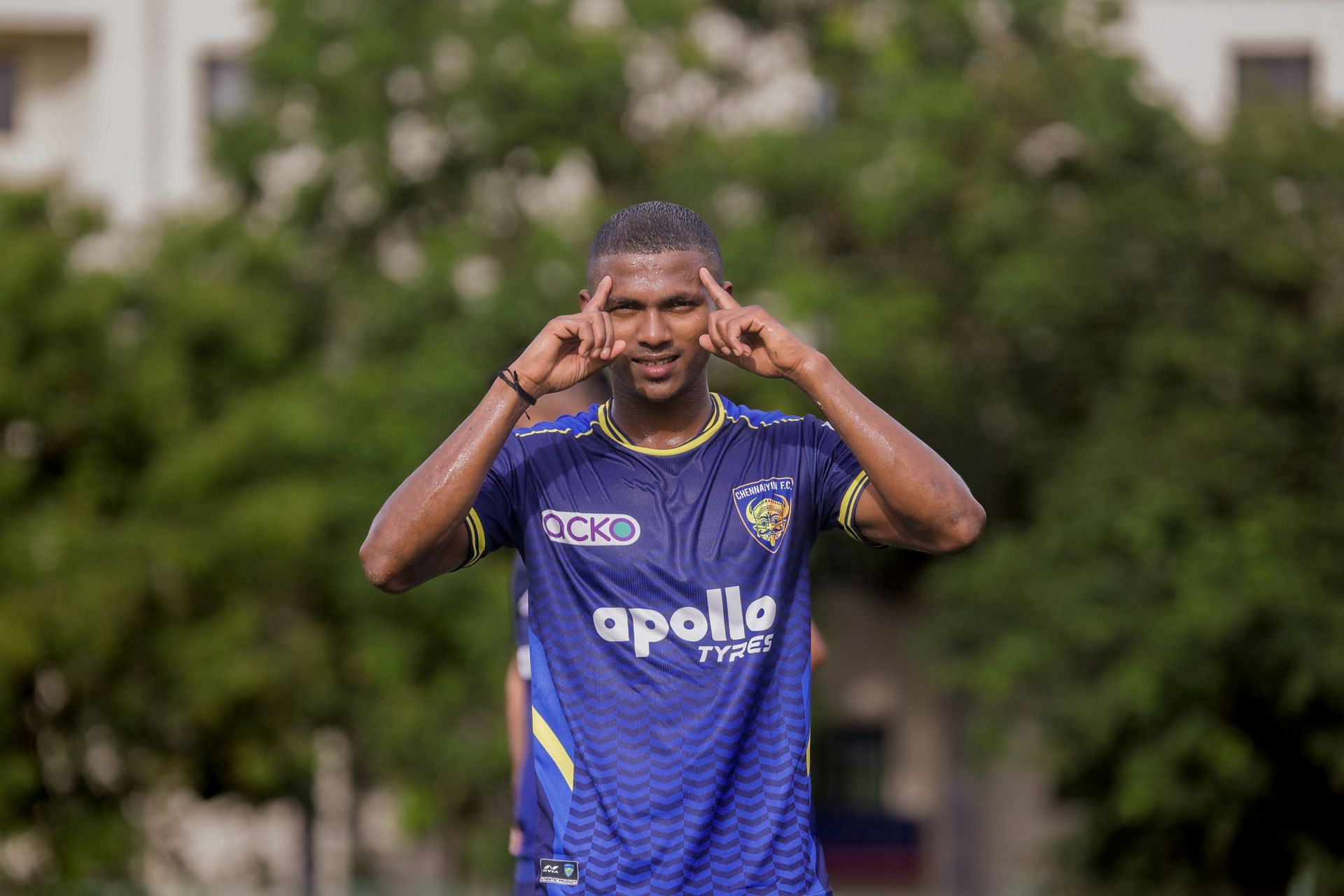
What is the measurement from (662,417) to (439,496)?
507 millimetres

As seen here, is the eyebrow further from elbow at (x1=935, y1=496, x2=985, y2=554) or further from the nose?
elbow at (x1=935, y1=496, x2=985, y2=554)

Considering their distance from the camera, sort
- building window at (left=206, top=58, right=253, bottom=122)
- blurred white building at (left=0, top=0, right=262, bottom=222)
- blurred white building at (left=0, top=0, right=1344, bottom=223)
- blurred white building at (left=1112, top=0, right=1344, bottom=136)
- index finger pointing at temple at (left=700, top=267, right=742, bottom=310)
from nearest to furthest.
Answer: index finger pointing at temple at (left=700, top=267, right=742, bottom=310), blurred white building at (left=1112, top=0, right=1344, bottom=136), blurred white building at (left=0, top=0, right=1344, bottom=223), blurred white building at (left=0, top=0, right=262, bottom=222), building window at (left=206, top=58, right=253, bottom=122)

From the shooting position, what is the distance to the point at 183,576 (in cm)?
1894

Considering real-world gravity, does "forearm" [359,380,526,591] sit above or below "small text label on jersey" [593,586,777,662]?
above

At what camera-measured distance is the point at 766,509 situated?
3.55 metres

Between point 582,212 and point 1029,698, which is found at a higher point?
point 582,212

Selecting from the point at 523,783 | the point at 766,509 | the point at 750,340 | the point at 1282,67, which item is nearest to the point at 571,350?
the point at 750,340

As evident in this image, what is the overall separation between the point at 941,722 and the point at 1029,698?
6.56 metres

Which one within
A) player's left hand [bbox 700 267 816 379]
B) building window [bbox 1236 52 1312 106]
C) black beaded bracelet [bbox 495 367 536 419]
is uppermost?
building window [bbox 1236 52 1312 106]

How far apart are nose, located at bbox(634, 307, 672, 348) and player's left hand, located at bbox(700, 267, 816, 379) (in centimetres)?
A: 8

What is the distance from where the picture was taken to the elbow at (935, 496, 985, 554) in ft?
11.5

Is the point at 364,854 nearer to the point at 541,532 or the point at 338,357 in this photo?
the point at 338,357

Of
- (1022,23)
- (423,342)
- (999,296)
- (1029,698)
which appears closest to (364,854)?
(423,342)

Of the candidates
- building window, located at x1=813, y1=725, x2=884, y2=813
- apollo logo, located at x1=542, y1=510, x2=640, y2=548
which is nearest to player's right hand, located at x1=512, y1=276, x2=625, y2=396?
apollo logo, located at x1=542, y1=510, x2=640, y2=548
